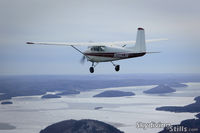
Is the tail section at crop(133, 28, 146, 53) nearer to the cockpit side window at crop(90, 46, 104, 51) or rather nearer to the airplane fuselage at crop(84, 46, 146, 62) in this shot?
the airplane fuselage at crop(84, 46, 146, 62)

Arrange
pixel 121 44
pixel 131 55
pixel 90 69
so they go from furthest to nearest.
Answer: pixel 121 44
pixel 90 69
pixel 131 55

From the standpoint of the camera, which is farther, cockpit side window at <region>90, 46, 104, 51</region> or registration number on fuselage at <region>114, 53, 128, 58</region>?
cockpit side window at <region>90, 46, 104, 51</region>

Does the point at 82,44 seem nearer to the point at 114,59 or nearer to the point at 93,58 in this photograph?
the point at 93,58

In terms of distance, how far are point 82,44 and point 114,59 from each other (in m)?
6.66

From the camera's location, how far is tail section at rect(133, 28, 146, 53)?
44.4 meters

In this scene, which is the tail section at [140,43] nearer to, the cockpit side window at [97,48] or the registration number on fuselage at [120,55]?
the registration number on fuselage at [120,55]

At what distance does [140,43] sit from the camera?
44781 mm

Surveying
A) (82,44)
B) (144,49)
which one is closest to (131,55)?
(144,49)

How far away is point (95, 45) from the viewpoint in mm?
46438

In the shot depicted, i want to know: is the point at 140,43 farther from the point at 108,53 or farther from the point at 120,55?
the point at 108,53

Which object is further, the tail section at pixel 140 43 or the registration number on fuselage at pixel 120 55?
the registration number on fuselage at pixel 120 55

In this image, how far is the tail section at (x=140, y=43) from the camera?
44438 millimetres

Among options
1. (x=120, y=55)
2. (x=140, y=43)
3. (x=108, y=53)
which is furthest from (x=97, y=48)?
(x=140, y=43)

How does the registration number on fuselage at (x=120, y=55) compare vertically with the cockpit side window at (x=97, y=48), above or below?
below
